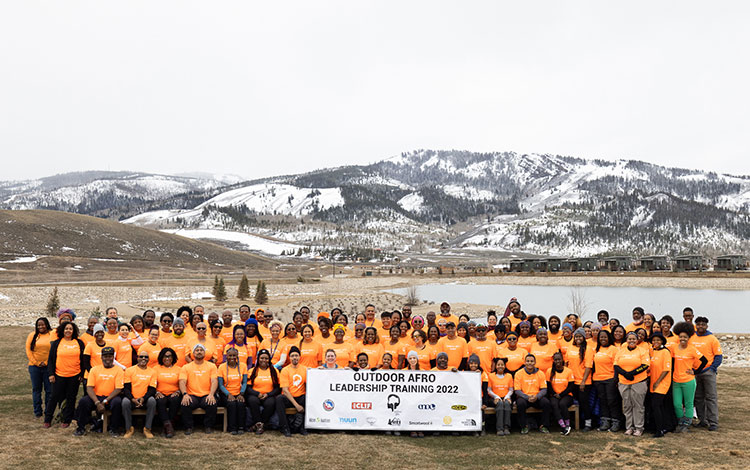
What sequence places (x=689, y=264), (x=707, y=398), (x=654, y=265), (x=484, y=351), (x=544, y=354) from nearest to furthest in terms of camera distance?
1. (x=707, y=398)
2. (x=544, y=354)
3. (x=484, y=351)
4. (x=689, y=264)
5. (x=654, y=265)

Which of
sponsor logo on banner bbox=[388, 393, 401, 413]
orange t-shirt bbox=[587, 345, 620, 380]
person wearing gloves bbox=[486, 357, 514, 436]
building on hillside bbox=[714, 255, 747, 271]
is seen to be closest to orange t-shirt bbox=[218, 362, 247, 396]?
sponsor logo on banner bbox=[388, 393, 401, 413]

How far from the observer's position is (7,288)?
53.2 metres

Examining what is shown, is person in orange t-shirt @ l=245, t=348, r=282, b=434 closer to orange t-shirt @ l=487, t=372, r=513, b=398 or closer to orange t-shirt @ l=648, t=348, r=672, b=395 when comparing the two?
orange t-shirt @ l=487, t=372, r=513, b=398

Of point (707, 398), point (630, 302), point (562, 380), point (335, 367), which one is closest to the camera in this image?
point (335, 367)

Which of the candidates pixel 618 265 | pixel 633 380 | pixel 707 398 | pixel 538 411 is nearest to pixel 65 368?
pixel 538 411

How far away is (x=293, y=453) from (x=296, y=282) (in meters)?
75.4

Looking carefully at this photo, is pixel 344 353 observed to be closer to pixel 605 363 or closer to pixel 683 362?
pixel 605 363

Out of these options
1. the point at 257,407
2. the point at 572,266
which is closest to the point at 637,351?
the point at 257,407

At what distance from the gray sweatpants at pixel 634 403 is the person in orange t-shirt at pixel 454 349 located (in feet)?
8.32

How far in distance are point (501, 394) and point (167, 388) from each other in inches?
209

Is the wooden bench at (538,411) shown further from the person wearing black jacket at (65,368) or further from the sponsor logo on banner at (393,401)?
the person wearing black jacket at (65,368)

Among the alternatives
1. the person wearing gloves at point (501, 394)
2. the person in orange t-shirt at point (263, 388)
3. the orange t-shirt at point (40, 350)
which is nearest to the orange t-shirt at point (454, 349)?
the person wearing gloves at point (501, 394)

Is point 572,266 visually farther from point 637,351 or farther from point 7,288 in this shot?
point 637,351

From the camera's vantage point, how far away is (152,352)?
9.23 m
